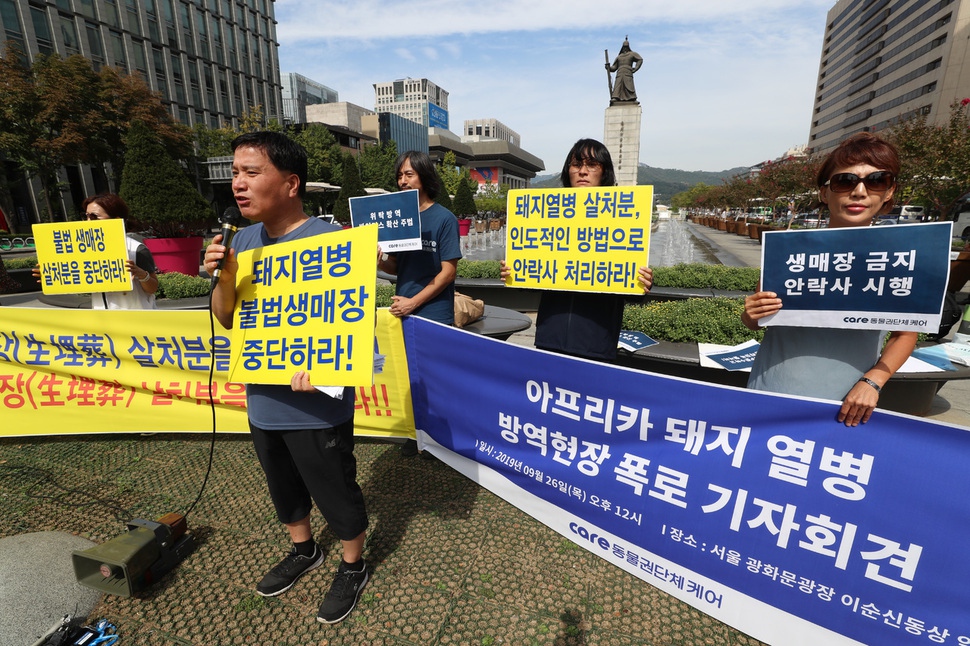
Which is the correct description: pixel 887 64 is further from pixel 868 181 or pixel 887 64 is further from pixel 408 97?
pixel 408 97

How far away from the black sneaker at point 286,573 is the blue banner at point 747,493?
1.19 m

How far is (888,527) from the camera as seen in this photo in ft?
5.38

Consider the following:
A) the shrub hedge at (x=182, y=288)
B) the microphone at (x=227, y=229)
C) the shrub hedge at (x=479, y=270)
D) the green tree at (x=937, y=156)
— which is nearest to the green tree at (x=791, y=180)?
the green tree at (x=937, y=156)

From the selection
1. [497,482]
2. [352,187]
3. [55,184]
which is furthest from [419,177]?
[55,184]

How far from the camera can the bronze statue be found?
1731 cm

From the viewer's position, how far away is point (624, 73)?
17672mm

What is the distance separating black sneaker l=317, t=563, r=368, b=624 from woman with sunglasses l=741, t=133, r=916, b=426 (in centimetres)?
213

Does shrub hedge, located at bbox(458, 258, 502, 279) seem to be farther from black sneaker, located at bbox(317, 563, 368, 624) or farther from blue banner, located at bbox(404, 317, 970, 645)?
black sneaker, located at bbox(317, 563, 368, 624)

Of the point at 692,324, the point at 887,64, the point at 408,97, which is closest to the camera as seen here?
the point at 692,324

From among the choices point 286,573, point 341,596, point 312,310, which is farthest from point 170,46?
point 341,596

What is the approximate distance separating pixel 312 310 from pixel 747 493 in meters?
1.95

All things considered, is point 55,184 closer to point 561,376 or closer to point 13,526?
point 13,526

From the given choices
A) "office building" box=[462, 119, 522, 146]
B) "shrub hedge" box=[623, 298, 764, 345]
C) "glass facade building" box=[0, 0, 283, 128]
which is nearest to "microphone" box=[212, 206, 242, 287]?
"shrub hedge" box=[623, 298, 764, 345]

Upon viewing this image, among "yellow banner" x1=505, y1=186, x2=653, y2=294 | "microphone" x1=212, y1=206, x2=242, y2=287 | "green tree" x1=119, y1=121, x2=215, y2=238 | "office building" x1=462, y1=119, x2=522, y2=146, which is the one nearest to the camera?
"microphone" x1=212, y1=206, x2=242, y2=287
